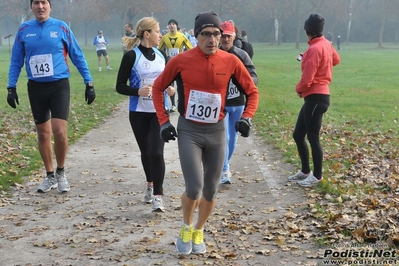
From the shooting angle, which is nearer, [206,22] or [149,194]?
[206,22]

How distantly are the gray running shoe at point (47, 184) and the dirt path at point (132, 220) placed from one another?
0.11 meters

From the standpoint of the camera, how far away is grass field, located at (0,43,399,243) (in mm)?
7781

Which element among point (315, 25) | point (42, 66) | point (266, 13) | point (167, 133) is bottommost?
point (266, 13)

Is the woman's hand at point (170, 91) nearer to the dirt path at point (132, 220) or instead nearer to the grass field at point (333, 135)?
the dirt path at point (132, 220)

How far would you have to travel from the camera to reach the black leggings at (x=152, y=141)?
6.86 m

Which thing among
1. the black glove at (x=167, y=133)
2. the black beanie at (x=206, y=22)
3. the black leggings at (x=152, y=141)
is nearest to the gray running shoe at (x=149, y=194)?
the black leggings at (x=152, y=141)

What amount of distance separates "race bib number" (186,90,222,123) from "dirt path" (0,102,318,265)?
48.9 inches

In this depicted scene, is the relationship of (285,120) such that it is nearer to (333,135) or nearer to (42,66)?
(333,135)

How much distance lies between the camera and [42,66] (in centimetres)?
752

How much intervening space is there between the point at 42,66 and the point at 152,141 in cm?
176

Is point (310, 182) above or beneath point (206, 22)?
beneath

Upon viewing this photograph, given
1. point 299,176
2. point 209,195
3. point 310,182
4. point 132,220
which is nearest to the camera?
point 209,195

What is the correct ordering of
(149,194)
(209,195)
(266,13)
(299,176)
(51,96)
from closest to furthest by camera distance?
(209,195), (149,194), (51,96), (299,176), (266,13)

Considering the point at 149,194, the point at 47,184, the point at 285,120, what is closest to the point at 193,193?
the point at 149,194
